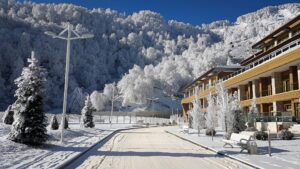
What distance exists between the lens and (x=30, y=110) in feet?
57.0

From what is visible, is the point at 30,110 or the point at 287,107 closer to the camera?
the point at 30,110

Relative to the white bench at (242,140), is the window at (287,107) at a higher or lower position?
higher

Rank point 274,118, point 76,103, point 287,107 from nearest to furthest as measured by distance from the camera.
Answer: point 274,118
point 287,107
point 76,103

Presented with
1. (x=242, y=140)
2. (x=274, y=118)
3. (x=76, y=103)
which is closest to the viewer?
(x=242, y=140)

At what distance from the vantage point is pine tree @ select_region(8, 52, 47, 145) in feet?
55.2

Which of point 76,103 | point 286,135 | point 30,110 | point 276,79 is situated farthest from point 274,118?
point 76,103

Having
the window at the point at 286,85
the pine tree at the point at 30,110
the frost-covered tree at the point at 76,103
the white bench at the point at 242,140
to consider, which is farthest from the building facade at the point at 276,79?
the frost-covered tree at the point at 76,103

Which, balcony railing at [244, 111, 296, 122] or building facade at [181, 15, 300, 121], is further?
building facade at [181, 15, 300, 121]

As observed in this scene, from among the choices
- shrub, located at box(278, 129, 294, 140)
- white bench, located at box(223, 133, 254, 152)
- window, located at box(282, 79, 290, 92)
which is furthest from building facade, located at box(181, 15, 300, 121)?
white bench, located at box(223, 133, 254, 152)

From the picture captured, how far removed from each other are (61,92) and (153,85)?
142ft

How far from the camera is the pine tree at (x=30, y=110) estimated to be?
1681 centimetres

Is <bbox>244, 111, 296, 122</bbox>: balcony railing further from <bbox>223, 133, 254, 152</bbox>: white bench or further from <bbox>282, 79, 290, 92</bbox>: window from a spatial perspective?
<bbox>223, 133, 254, 152</bbox>: white bench

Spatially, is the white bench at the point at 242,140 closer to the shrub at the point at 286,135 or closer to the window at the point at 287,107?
the shrub at the point at 286,135

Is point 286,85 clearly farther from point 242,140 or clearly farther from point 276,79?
point 242,140
